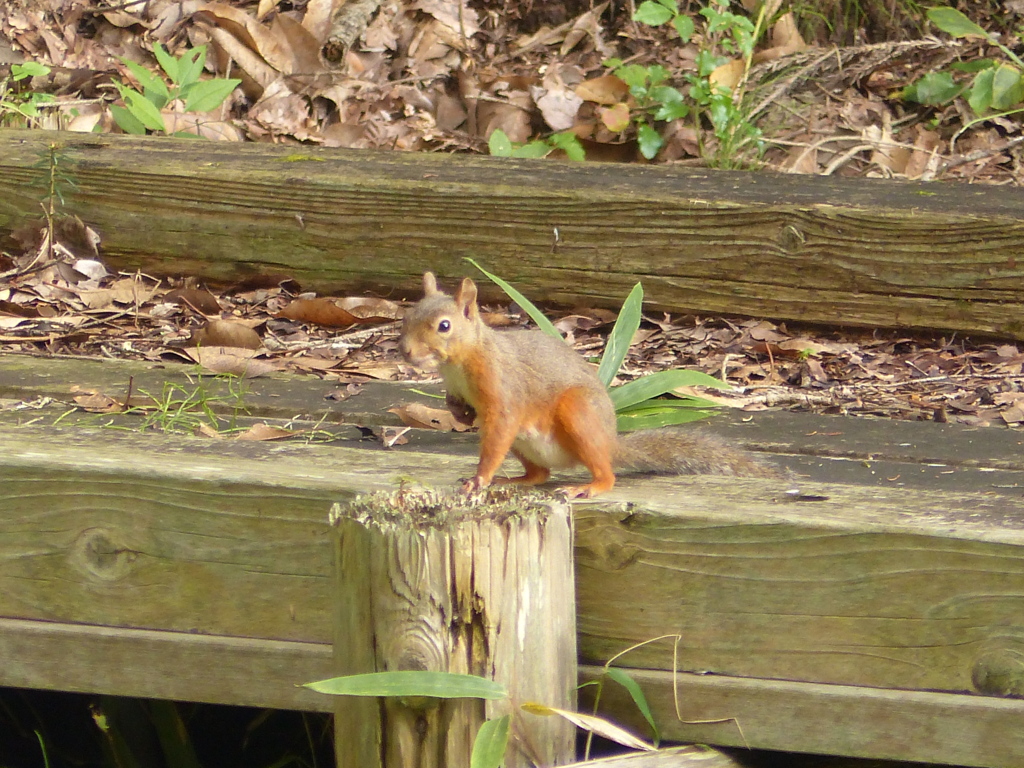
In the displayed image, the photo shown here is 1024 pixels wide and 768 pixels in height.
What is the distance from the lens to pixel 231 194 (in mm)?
4023

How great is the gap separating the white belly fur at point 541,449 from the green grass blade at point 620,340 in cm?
35

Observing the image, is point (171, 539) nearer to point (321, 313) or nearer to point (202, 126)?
point (321, 313)

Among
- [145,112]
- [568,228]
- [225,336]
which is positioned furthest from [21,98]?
[568,228]

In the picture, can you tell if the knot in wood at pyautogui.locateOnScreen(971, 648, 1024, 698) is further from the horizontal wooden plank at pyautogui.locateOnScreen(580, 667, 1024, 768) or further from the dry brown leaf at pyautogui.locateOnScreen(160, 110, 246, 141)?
the dry brown leaf at pyautogui.locateOnScreen(160, 110, 246, 141)

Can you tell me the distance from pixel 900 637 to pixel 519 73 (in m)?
4.93

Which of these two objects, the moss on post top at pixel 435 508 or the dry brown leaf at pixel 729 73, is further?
the dry brown leaf at pixel 729 73

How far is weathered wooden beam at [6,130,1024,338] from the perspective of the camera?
365 cm

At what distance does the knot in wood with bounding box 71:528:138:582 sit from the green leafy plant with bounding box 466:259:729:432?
1.09 meters

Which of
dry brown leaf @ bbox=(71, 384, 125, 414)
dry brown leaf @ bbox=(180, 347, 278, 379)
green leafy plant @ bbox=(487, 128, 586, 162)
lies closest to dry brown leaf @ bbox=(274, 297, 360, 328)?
dry brown leaf @ bbox=(180, 347, 278, 379)

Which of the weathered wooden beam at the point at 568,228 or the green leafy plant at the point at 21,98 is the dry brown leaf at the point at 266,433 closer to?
the weathered wooden beam at the point at 568,228

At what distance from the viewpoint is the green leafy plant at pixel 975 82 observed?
5195 millimetres

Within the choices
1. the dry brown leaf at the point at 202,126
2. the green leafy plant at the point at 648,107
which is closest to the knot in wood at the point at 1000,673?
the green leafy plant at the point at 648,107

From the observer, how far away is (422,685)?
1.86 m

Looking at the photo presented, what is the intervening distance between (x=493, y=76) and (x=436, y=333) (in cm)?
405
